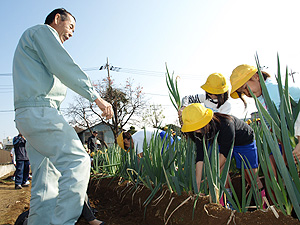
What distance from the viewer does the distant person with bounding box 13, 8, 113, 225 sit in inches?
49.3

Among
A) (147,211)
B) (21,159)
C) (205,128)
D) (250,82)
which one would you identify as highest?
(250,82)

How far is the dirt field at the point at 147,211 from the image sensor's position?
1088 millimetres

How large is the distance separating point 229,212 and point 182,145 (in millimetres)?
743

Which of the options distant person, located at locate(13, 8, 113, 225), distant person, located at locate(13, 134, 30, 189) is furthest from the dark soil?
distant person, located at locate(13, 134, 30, 189)

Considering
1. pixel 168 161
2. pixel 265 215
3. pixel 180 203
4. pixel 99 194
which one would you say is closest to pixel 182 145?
pixel 168 161

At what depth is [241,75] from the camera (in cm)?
161

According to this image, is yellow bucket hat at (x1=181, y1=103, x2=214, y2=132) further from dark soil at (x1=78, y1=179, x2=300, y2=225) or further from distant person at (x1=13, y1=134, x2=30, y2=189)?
distant person at (x1=13, y1=134, x2=30, y2=189)

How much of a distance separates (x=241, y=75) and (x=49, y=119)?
1.14 meters

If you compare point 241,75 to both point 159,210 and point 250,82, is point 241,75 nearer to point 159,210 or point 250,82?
point 250,82

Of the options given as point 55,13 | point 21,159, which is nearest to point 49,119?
point 55,13

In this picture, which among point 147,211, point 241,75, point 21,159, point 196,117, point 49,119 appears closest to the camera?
point 49,119

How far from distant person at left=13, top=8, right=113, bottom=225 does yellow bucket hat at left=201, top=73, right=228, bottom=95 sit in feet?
2.76

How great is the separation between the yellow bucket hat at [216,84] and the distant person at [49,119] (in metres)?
0.84

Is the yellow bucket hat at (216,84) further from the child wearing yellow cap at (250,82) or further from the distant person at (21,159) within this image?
the distant person at (21,159)
